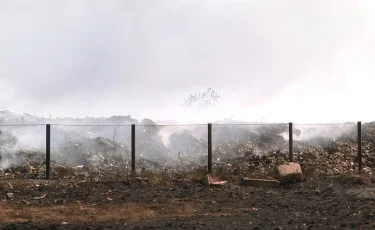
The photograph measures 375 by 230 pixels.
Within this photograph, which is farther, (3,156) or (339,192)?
(3,156)

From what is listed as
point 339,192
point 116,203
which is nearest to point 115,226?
point 116,203

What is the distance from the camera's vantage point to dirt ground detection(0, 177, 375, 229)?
6969mm

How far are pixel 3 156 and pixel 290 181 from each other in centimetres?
1102

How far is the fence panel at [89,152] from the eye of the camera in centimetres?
1360

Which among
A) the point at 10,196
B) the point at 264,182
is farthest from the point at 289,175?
the point at 10,196

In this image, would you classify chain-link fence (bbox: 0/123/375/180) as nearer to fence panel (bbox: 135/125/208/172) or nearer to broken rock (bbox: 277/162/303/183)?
fence panel (bbox: 135/125/208/172)

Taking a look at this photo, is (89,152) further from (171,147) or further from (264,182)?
(264,182)

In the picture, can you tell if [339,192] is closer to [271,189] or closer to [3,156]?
[271,189]

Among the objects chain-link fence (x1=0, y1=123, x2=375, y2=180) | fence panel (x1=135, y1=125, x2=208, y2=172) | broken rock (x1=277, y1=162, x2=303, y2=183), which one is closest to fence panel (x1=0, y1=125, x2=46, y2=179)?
chain-link fence (x1=0, y1=123, x2=375, y2=180)

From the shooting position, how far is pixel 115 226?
6836mm

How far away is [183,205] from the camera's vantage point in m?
8.81

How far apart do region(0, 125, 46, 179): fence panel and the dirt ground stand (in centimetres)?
267

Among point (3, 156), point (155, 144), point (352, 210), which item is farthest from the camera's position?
point (155, 144)

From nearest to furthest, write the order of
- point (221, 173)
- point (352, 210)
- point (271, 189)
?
point (352, 210) < point (271, 189) < point (221, 173)
